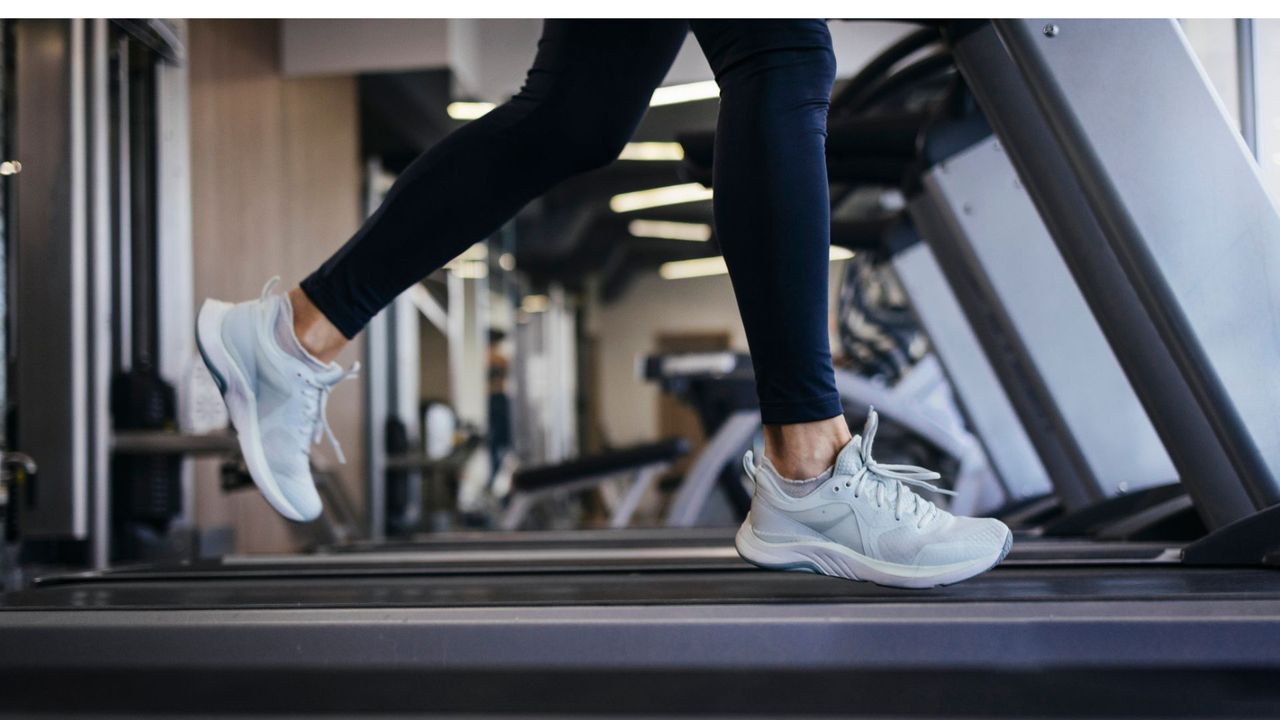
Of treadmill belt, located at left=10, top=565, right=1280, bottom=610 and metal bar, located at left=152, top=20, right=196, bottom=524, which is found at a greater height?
metal bar, located at left=152, top=20, right=196, bottom=524

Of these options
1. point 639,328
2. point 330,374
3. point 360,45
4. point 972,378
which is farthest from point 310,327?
point 639,328

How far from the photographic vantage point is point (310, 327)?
47.8 inches

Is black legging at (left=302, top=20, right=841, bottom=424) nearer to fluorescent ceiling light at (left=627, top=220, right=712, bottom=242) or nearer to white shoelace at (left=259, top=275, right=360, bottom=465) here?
white shoelace at (left=259, top=275, right=360, bottom=465)

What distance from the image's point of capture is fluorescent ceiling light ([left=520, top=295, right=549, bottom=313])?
1046cm

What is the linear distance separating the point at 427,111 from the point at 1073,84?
13.8 ft

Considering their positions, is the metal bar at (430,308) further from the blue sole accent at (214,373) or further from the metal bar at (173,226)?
the blue sole accent at (214,373)

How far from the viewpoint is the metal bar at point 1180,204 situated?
4.40ft

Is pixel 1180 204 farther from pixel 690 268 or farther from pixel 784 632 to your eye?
pixel 690 268

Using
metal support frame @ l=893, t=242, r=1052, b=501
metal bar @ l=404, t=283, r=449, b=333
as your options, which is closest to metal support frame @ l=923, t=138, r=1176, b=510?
metal support frame @ l=893, t=242, r=1052, b=501

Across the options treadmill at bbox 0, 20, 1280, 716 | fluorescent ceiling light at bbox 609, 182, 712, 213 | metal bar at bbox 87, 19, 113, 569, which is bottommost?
treadmill at bbox 0, 20, 1280, 716

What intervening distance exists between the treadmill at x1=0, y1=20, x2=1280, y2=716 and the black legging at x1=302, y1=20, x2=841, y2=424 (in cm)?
22

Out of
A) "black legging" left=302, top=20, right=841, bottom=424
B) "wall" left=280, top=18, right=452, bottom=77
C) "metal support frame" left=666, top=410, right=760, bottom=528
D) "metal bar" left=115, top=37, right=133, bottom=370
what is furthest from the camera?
"wall" left=280, top=18, right=452, bottom=77

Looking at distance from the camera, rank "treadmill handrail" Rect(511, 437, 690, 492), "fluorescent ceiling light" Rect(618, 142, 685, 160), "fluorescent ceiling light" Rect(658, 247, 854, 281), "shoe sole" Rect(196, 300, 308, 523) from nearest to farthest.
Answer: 1. "shoe sole" Rect(196, 300, 308, 523)
2. "treadmill handrail" Rect(511, 437, 690, 492)
3. "fluorescent ceiling light" Rect(618, 142, 685, 160)
4. "fluorescent ceiling light" Rect(658, 247, 854, 281)

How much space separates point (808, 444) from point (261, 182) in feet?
11.2
